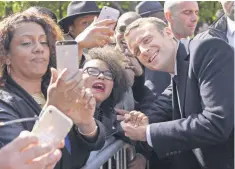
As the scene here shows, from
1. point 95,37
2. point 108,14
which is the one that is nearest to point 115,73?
point 95,37

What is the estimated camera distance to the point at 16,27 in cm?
280

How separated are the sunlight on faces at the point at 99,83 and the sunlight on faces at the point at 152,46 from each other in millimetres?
259

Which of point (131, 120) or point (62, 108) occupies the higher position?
point (62, 108)

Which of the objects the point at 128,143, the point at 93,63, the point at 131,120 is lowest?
the point at 128,143

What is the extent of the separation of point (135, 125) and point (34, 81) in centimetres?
76

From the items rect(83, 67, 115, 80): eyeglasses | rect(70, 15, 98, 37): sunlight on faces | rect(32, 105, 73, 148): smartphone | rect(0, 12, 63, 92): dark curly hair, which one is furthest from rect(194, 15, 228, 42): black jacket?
rect(32, 105, 73, 148): smartphone

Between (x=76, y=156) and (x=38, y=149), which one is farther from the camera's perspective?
(x=76, y=156)

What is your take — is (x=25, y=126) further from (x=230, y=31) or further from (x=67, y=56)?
(x=230, y=31)

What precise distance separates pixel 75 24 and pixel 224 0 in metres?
1.80

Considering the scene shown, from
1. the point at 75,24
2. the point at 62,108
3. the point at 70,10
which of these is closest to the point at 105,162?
the point at 62,108

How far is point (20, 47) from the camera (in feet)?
9.06

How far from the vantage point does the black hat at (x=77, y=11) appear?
5.08 meters

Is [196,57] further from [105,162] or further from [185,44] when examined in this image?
[105,162]

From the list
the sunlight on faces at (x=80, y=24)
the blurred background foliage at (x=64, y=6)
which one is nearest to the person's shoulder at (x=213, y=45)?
the sunlight on faces at (x=80, y=24)
